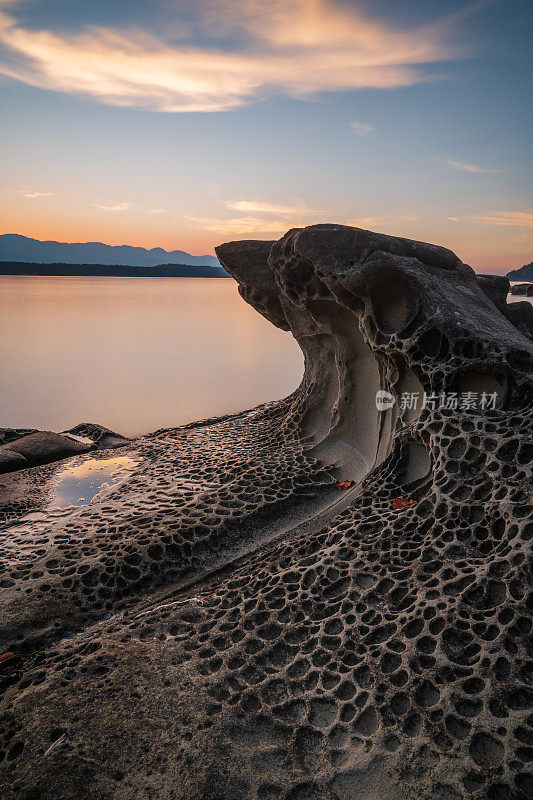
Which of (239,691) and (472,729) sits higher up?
(472,729)

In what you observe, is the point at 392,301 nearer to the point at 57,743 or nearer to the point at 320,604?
the point at 320,604

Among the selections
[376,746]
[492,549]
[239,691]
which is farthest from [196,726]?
[492,549]

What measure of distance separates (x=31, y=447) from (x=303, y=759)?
4.49 metres

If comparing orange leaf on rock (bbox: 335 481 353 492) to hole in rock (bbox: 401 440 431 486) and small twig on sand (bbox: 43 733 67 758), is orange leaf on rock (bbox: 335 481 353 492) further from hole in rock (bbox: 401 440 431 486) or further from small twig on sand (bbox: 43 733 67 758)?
small twig on sand (bbox: 43 733 67 758)

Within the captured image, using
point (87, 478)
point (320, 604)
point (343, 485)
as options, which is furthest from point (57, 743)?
point (87, 478)

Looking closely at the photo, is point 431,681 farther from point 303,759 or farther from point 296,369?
point 296,369

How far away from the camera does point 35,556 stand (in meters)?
3.25

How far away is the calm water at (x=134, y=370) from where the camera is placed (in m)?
8.11

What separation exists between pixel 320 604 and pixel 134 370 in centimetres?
1032

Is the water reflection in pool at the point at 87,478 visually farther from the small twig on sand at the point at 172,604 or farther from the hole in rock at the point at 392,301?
the hole in rock at the point at 392,301

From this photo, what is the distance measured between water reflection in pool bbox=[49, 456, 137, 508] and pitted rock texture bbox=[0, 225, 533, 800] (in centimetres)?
22

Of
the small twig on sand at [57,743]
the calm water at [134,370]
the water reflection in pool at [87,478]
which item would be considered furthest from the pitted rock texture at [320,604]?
the calm water at [134,370]

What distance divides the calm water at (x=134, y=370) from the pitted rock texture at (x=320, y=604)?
12.3 feet

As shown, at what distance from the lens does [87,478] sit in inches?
193
